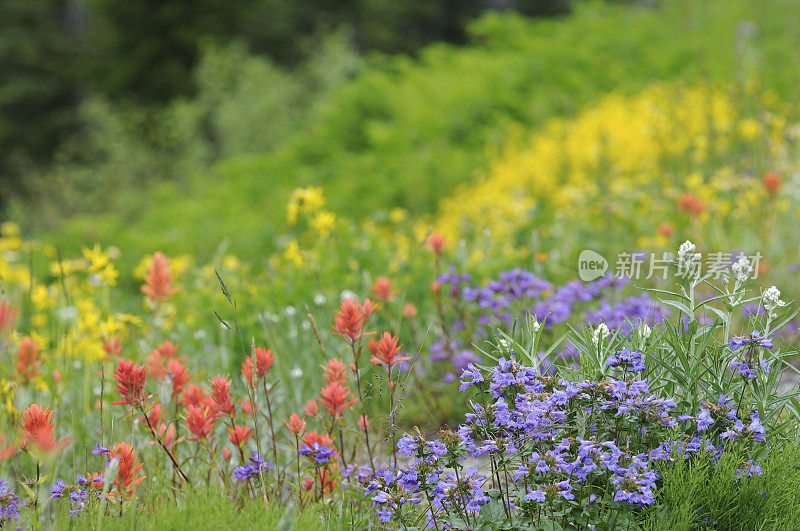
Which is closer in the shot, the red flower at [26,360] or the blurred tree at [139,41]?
the red flower at [26,360]

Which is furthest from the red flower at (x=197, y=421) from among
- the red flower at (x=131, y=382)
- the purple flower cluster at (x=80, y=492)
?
the purple flower cluster at (x=80, y=492)

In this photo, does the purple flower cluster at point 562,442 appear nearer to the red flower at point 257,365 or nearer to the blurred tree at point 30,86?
the red flower at point 257,365

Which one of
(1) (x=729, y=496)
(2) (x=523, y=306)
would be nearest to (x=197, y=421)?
(1) (x=729, y=496)

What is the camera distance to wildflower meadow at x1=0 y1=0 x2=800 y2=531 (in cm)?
176

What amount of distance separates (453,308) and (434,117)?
6.10 metres

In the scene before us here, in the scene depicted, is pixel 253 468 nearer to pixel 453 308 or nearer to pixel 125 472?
pixel 125 472

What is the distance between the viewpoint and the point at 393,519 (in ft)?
5.79

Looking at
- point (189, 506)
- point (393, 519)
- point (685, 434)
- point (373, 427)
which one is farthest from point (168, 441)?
point (685, 434)

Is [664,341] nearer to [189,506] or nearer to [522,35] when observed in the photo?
[189,506]

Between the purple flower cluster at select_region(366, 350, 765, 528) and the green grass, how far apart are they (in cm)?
537

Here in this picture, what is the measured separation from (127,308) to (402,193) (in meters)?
3.58

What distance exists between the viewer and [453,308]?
3.65 m

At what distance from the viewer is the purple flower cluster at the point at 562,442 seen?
64.9 inches

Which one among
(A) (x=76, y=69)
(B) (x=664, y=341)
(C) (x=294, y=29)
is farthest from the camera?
(C) (x=294, y=29)
